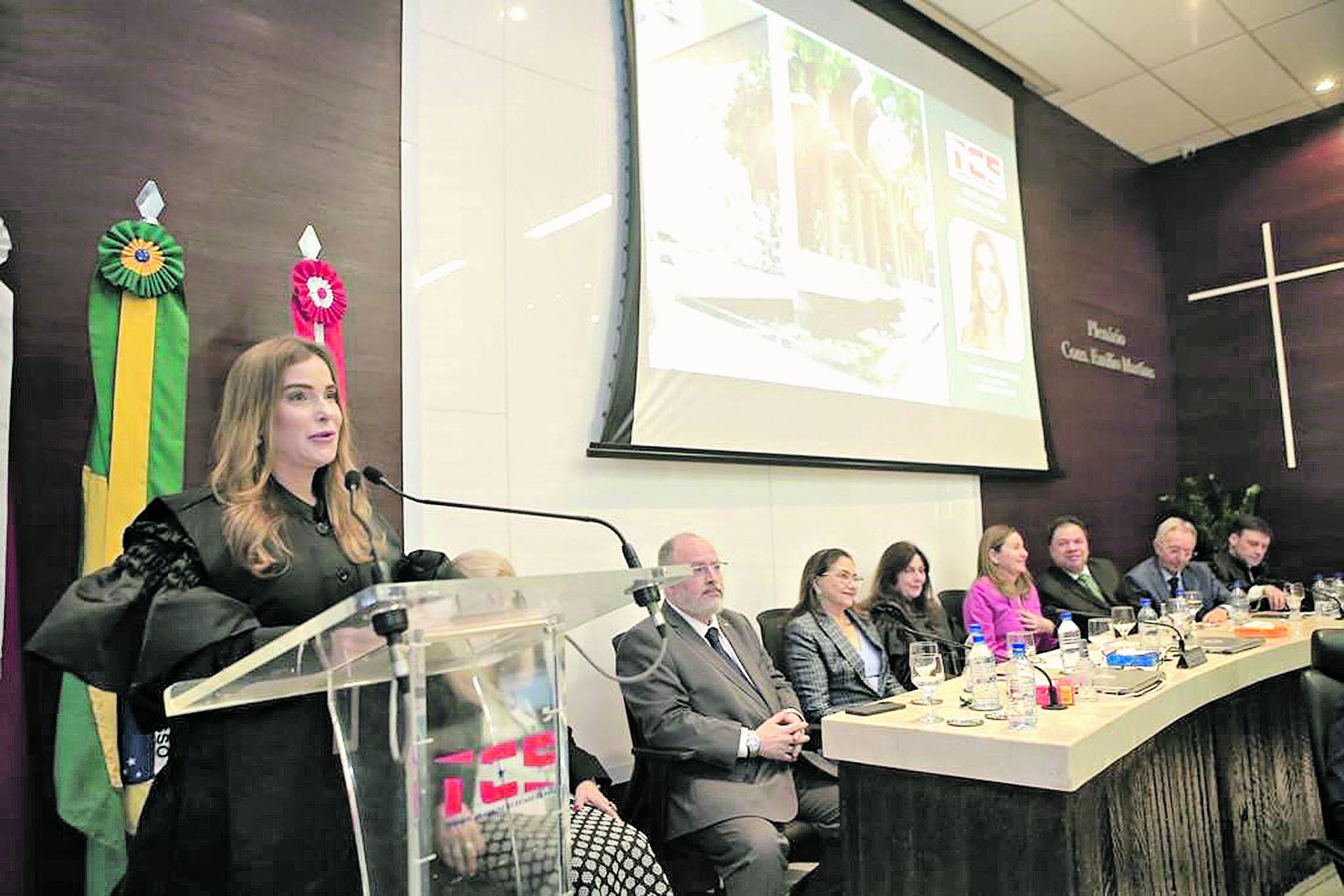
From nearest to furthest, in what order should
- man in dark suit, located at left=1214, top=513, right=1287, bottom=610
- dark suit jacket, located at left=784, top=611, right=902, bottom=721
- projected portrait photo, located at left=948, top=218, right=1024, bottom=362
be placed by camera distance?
dark suit jacket, located at left=784, top=611, right=902, bottom=721, projected portrait photo, located at left=948, top=218, right=1024, bottom=362, man in dark suit, located at left=1214, top=513, right=1287, bottom=610

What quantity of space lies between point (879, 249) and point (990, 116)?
5.25ft

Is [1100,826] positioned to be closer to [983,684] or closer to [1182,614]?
[983,684]

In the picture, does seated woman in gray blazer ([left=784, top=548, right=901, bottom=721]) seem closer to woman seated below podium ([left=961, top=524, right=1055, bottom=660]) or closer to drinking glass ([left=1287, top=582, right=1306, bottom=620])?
woman seated below podium ([left=961, top=524, right=1055, bottom=660])

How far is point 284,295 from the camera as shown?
2436mm

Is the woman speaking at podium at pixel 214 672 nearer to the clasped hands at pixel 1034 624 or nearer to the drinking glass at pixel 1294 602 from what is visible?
the clasped hands at pixel 1034 624

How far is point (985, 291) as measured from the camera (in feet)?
16.4

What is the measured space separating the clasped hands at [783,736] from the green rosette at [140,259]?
6.10 feet

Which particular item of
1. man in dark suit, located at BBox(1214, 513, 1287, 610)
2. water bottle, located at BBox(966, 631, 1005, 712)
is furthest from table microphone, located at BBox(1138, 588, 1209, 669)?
man in dark suit, located at BBox(1214, 513, 1287, 610)

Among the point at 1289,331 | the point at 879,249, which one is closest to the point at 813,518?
the point at 879,249

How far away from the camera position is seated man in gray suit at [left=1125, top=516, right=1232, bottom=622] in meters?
4.84

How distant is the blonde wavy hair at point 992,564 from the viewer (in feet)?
13.9

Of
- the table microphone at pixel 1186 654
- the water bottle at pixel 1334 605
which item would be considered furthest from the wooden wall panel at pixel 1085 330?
the table microphone at pixel 1186 654

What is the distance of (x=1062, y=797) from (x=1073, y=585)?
10.3ft

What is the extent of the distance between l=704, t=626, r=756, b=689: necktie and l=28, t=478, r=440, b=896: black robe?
5.19 feet
